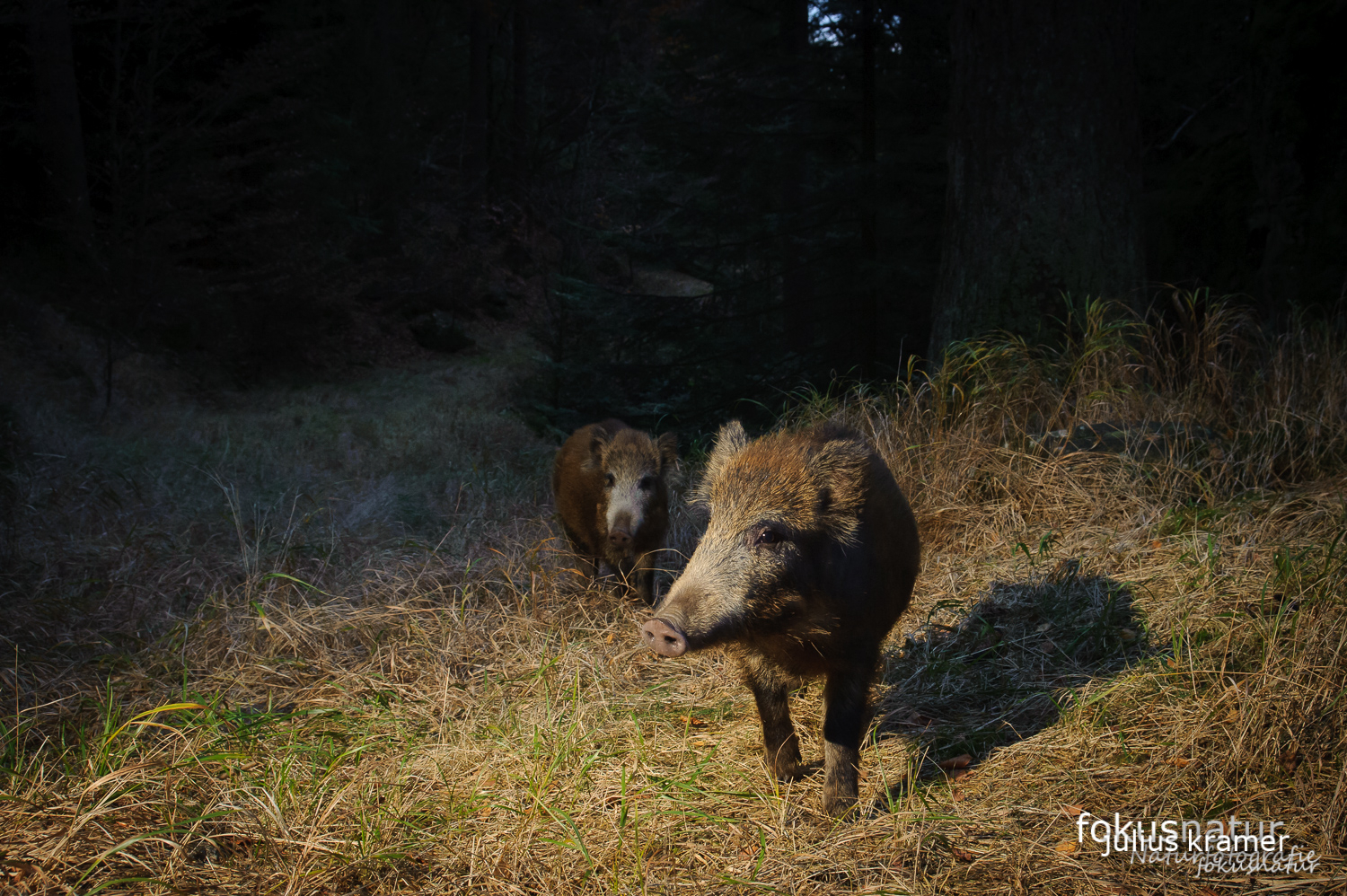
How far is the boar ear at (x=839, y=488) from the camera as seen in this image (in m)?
2.61

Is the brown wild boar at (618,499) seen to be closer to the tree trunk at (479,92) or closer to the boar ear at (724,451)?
the boar ear at (724,451)

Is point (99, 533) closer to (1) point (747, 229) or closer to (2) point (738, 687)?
(2) point (738, 687)

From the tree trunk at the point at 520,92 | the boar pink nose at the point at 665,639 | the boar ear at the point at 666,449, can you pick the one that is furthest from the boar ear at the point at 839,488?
the tree trunk at the point at 520,92

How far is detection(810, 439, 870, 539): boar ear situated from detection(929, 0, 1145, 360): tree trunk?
368cm

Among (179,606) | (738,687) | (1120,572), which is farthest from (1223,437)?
(179,606)

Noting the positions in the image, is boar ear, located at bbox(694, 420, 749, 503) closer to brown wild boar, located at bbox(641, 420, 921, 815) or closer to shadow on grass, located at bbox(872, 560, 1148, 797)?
brown wild boar, located at bbox(641, 420, 921, 815)

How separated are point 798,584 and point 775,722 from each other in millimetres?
558

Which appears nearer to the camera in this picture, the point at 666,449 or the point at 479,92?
the point at 666,449

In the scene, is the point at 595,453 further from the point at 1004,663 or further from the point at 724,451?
the point at 1004,663

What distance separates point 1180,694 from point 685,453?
5097mm

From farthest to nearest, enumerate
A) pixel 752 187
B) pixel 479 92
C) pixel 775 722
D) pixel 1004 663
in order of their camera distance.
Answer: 1. pixel 479 92
2. pixel 752 187
3. pixel 1004 663
4. pixel 775 722

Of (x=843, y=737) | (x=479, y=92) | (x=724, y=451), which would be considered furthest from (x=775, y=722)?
(x=479, y=92)

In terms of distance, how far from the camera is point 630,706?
10.6 ft

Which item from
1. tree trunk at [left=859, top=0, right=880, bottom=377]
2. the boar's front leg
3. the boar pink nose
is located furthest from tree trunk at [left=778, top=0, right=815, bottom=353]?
the boar pink nose
